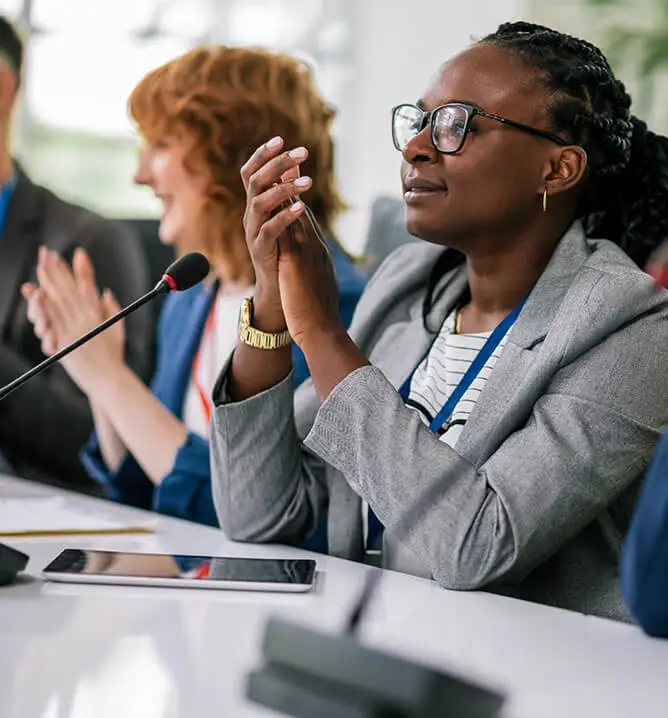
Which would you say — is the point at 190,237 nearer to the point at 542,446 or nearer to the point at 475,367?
the point at 475,367

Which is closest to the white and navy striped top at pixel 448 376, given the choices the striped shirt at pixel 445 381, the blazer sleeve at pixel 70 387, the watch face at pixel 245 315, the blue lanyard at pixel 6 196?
the striped shirt at pixel 445 381

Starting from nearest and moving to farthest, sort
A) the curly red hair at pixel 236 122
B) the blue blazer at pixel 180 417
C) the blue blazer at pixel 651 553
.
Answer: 1. the blue blazer at pixel 651 553
2. the blue blazer at pixel 180 417
3. the curly red hair at pixel 236 122

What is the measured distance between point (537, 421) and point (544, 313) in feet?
0.57

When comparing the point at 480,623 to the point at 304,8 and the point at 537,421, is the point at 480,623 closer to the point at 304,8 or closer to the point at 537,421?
the point at 537,421

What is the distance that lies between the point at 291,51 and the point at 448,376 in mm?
1058

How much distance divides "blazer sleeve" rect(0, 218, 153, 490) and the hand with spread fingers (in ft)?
0.38

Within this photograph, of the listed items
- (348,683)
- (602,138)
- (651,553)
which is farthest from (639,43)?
(348,683)

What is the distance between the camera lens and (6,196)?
2727 mm

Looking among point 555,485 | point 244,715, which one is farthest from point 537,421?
point 244,715

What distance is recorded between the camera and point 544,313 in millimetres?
1398

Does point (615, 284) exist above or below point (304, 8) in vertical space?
below

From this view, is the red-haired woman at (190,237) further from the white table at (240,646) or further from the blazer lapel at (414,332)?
the white table at (240,646)

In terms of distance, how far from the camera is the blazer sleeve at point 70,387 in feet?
8.30

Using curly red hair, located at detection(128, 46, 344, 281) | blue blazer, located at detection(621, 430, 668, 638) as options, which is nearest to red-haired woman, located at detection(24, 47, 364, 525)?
curly red hair, located at detection(128, 46, 344, 281)
